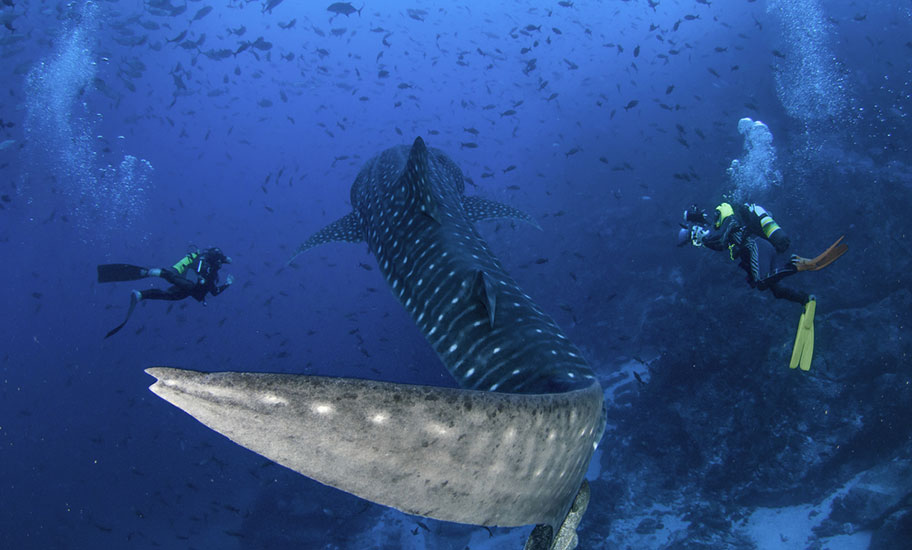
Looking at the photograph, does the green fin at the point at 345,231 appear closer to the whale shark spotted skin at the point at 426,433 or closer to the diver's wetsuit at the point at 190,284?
the diver's wetsuit at the point at 190,284

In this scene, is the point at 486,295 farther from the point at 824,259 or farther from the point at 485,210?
the point at 824,259

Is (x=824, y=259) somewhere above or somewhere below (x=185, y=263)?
above

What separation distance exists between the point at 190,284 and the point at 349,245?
99.3 feet

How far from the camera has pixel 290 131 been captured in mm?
87812

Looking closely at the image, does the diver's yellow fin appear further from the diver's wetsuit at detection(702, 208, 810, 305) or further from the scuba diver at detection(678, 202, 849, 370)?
the diver's wetsuit at detection(702, 208, 810, 305)

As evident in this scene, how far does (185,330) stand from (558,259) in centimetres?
3230

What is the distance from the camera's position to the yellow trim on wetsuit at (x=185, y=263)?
9.75 meters

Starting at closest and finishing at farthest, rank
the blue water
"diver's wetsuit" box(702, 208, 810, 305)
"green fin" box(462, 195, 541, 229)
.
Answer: "diver's wetsuit" box(702, 208, 810, 305), "green fin" box(462, 195, 541, 229), the blue water

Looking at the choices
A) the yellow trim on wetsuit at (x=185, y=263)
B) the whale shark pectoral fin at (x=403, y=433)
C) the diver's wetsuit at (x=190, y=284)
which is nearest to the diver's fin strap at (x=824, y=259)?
the whale shark pectoral fin at (x=403, y=433)

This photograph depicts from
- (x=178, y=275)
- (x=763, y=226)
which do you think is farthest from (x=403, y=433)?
(x=178, y=275)

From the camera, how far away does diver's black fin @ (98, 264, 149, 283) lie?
8.74 metres

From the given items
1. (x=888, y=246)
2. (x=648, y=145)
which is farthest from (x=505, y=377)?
(x=648, y=145)

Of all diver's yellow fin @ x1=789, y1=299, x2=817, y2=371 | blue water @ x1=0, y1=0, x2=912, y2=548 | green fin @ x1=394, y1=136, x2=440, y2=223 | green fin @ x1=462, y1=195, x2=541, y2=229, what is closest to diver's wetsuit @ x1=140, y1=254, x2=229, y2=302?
green fin @ x1=462, y1=195, x2=541, y2=229

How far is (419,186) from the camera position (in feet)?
16.0
